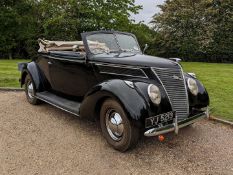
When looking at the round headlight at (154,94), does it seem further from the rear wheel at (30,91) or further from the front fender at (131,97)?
the rear wheel at (30,91)

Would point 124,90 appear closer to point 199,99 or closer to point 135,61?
point 135,61

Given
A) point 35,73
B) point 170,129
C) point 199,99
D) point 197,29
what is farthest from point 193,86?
point 197,29

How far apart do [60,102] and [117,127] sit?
6.51ft

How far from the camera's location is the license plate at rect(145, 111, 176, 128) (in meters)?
4.48

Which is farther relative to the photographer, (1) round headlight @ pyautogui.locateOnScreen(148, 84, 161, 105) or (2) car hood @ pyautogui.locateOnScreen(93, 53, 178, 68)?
(2) car hood @ pyautogui.locateOnScreen(93, 53, 178, 68)

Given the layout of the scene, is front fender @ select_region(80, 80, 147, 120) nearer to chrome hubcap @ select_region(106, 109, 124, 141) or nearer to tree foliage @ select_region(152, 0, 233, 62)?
chrome hubcap @ select_region(106, 109, 124, 141)

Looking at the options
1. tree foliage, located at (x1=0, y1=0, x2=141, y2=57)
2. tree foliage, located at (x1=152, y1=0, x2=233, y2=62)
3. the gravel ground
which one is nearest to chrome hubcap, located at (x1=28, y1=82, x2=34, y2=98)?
the gravel ground

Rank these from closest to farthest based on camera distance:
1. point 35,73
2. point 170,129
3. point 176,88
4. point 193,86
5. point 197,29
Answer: point 170,129 → point 176,88 → point 193,86 → point 35,73 → point 197,29

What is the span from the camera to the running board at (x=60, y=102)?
5786 millimetres

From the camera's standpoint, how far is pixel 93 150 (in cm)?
485

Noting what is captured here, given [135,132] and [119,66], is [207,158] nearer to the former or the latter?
[135,132]

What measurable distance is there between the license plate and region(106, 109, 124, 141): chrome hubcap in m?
0.48

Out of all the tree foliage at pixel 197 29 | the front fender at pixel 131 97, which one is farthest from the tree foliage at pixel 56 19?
the front fender at pixel 131 97

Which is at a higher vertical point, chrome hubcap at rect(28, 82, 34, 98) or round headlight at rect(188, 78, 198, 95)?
round headlight at rect(188, 78, 198, 95)
